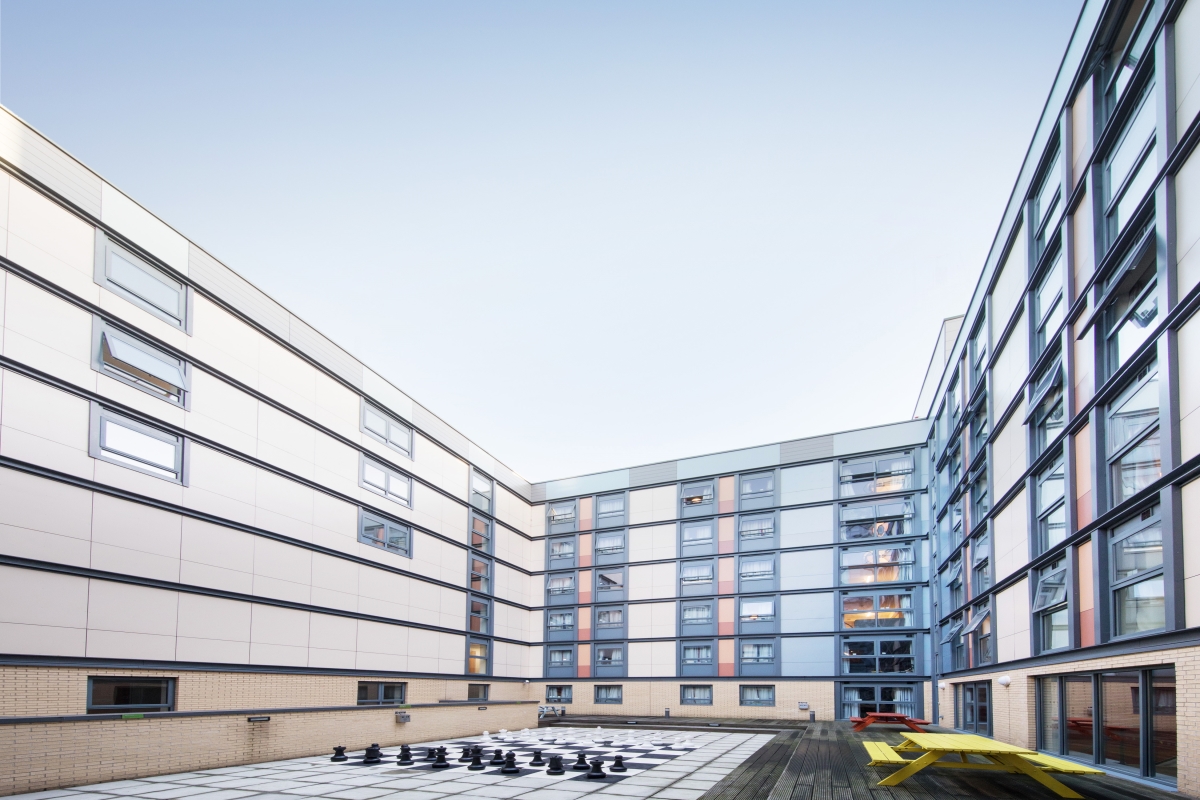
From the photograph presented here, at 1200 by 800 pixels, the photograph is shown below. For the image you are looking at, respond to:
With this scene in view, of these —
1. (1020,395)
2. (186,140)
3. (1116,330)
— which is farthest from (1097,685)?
(186,140)

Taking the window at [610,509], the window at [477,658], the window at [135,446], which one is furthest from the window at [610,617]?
the window at [135,446]

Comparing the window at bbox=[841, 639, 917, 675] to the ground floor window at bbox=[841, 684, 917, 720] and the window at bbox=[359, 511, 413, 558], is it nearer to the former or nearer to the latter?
the ground floor window at bbox=[841, 684, 917, 720]

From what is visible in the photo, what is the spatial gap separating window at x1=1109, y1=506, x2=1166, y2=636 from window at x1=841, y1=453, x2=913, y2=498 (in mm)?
21359

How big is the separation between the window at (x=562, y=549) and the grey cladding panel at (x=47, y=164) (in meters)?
28.0

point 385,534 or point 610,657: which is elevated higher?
point 385,534

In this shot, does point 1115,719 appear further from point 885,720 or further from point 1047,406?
point 885,720

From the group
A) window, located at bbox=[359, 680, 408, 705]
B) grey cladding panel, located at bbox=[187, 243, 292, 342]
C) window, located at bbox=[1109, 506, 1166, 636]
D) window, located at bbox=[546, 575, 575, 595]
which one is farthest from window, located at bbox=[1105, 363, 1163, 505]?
window, located at bbox=[546, 575, 575, 595]

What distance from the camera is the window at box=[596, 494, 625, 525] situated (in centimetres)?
3978

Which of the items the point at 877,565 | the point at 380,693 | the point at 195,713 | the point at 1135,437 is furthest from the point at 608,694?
the point at 1135,437

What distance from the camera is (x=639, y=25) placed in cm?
2617

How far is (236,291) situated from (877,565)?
27.8 metres

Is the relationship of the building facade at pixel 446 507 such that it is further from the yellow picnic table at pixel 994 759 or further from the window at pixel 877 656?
the yellow picnic table at pixel 994 759

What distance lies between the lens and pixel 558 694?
38.3 metres

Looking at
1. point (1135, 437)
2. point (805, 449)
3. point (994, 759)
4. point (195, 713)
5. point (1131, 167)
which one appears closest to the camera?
point (994, 759)
